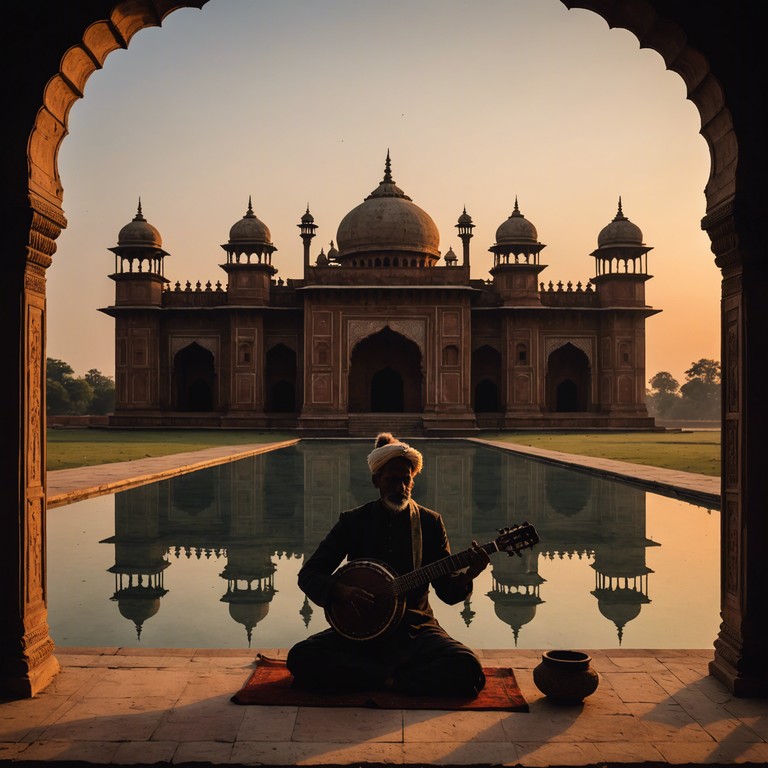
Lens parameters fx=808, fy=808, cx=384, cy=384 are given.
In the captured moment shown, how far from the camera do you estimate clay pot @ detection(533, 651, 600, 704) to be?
2.92 meters

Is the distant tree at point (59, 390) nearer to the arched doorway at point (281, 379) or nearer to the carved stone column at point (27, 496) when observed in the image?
the arched doorway at point (281, 379)

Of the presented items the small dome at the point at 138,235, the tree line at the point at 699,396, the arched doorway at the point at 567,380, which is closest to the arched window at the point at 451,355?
the arched doorway at the point at 567,380

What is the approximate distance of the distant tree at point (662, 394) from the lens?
230 feet

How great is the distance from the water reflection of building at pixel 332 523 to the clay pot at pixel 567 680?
1.06m

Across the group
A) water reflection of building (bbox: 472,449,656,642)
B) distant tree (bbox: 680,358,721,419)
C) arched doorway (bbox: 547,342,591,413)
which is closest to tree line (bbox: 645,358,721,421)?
distant tree (bbox: 680,358,721,419)

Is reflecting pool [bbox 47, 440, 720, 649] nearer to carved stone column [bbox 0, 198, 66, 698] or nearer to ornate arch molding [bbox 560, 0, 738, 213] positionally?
carved stone column [bbox 0, 198, 66, 698]

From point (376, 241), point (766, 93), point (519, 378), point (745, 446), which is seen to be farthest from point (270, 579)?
point (376, 241)

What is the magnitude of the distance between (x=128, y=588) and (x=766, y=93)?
14.1 feet

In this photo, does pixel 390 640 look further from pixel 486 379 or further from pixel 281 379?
pixel 486 379

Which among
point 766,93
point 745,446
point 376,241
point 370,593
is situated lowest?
point 370,593

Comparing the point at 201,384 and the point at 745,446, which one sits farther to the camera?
the point at 201,384

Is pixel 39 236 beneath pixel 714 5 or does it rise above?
beneath

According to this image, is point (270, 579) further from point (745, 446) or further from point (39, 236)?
point (745, 446)

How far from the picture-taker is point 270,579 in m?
5.11
